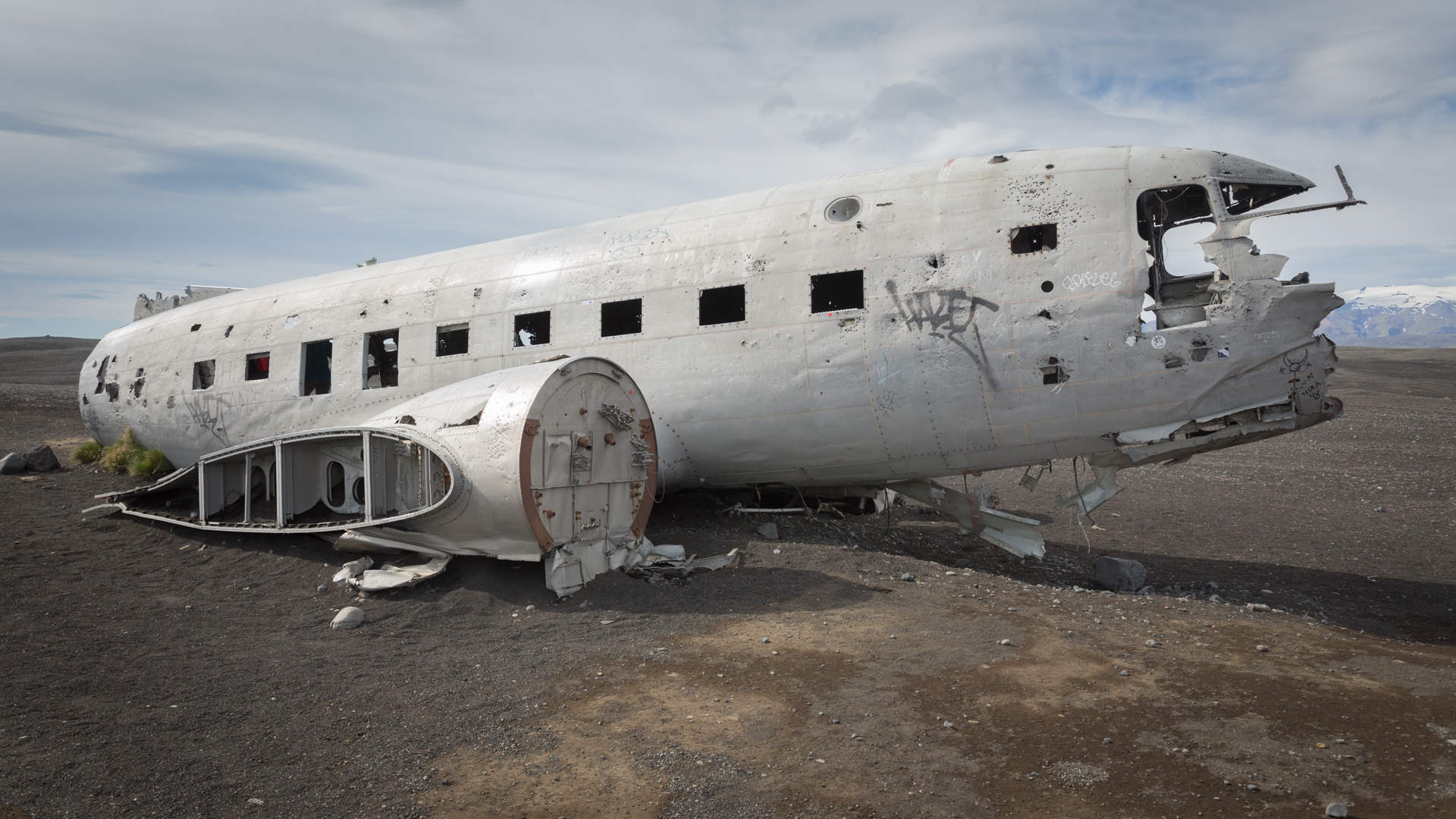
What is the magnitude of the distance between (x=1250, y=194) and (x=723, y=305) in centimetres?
629

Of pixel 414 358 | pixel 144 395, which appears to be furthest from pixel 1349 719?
pixel 144 395

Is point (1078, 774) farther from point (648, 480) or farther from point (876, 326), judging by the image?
point (648, 480)

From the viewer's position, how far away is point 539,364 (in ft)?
30.3

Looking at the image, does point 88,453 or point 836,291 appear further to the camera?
point 88,453

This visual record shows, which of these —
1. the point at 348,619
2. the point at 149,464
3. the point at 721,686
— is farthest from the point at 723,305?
the point at 149,464

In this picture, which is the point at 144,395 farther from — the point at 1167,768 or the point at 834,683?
the point at 1167,768

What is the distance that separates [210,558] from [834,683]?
8.68 meters

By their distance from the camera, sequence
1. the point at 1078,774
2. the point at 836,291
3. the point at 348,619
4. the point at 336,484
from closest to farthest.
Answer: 1. the point at 1078,774
2. the point at 348,619
3. the point at 836,291
4. the point at 336,484

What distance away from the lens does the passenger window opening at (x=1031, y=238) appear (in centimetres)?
902

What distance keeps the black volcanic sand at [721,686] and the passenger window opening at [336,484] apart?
572 mm

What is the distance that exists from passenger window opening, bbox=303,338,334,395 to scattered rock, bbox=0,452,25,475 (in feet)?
22.7

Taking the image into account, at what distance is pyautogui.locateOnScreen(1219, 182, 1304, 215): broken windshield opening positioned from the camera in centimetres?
885

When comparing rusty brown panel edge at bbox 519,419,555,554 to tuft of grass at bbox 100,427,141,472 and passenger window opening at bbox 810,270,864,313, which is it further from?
tuft of grass at bbox 100,427,141,472

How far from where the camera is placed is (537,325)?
38.2ft
